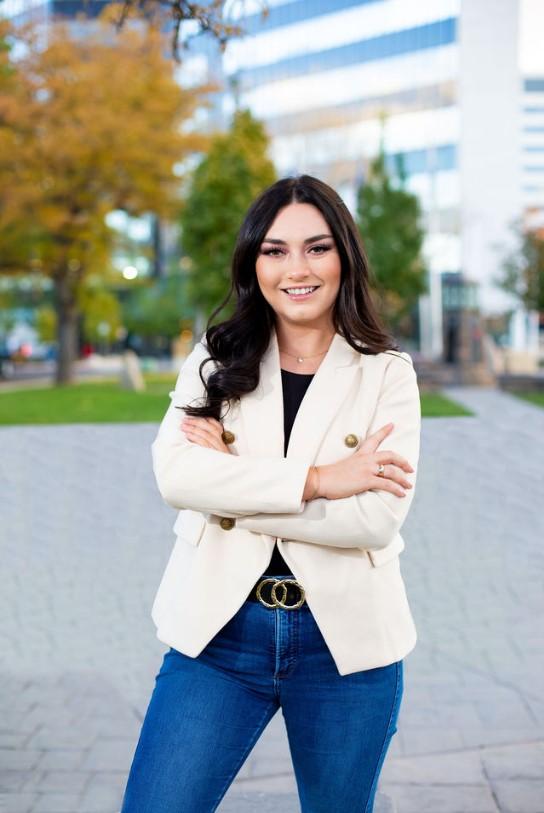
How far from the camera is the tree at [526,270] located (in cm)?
2885

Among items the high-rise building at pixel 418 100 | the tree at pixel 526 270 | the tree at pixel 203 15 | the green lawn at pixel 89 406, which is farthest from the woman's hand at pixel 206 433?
the high-rise building at pixel 418 100

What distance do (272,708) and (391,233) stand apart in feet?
102

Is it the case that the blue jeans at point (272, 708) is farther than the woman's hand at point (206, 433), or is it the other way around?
the woman's hand at point (206, 433)

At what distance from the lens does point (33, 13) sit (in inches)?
997

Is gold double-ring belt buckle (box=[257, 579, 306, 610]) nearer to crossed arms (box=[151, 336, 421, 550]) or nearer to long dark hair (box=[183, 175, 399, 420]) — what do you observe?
crossed arms (box=[151, 336, 421, 550])

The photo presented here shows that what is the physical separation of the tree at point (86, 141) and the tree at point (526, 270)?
9.31 meters

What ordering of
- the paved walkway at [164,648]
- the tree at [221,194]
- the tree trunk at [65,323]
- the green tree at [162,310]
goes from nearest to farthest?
the paved walkway at [164,648] < the tree at [221,194] < the tree trunk at [65,323] < the green tree at [162,310]

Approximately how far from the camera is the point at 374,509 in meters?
2.23

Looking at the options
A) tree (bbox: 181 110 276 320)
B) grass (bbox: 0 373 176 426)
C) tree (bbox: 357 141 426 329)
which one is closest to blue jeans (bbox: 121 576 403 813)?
grass (bbox: 0 373 176 426)

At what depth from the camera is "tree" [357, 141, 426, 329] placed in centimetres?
3234

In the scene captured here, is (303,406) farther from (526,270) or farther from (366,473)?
(526,270)

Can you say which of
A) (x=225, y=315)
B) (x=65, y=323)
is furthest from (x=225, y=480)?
(x=65, y=323)

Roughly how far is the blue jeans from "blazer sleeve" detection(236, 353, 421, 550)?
161 mm

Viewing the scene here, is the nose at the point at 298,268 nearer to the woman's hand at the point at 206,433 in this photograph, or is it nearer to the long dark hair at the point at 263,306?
the long dark hair at the point at 263,306
